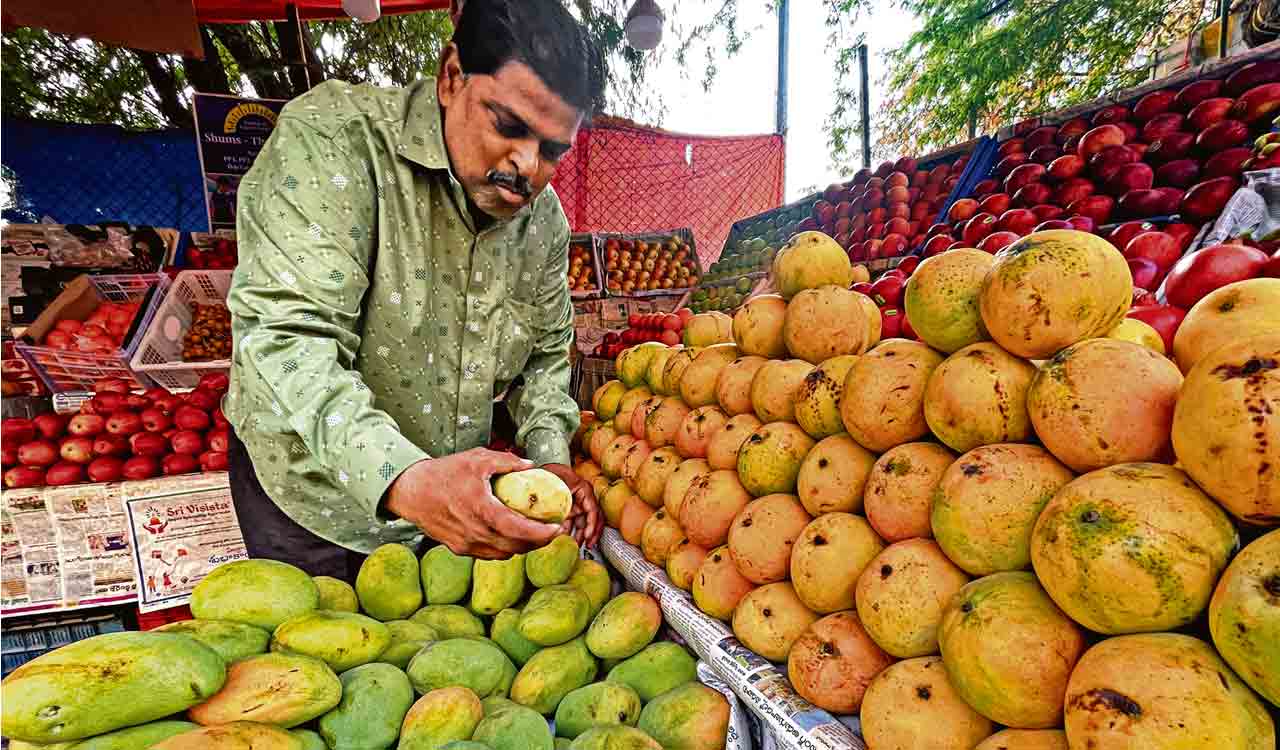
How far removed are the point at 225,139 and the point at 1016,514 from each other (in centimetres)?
698

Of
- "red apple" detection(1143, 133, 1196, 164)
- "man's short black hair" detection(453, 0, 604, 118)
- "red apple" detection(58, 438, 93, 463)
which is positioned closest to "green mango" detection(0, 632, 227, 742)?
"man's short black hair" detection(453, 0, 604, 118)

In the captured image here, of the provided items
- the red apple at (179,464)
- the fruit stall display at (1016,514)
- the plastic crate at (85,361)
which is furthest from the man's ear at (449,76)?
the plastic crate at (85,361)

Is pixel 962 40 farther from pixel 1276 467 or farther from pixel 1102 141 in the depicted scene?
pixel 1276 467

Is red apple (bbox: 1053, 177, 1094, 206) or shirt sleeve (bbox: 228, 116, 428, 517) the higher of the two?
red apple (bbox: 1053, 177, 1094, 206)

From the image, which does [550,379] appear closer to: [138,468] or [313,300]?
[313,300]

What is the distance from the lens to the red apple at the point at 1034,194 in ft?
11.5

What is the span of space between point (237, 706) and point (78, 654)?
257 mm

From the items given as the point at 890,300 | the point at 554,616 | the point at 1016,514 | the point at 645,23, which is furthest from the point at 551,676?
the point at 645,23

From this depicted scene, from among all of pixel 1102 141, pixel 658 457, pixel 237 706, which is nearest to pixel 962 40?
pixel 1102 141

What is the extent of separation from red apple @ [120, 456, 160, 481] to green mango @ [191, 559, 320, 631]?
112 inches

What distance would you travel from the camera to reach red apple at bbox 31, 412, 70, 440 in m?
3.55

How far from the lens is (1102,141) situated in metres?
3.57

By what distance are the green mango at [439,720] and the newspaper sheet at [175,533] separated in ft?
9.13

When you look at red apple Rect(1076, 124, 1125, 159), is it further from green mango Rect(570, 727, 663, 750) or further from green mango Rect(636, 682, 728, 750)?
green mango Rect(570, 727, 663, 750)
